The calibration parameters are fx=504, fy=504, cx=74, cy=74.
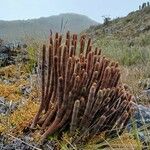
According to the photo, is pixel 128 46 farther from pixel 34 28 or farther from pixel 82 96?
pixel 82 96

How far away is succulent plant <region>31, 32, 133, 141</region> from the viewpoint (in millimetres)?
3910

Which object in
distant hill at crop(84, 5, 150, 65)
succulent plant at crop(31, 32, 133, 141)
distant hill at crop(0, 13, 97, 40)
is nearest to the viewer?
succulent plant at crop(31, 32, 133, 141)

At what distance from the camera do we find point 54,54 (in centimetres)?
419

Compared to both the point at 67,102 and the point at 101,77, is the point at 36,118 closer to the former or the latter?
the point at 67,102

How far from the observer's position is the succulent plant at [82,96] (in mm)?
3910

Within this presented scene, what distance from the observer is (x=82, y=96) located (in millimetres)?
3973

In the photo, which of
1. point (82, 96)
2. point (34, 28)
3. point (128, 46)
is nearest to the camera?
point (82, 96)

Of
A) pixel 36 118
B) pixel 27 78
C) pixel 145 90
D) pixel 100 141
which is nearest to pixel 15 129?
pixel 36 118

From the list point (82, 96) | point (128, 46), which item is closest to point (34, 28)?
point (82, 96)

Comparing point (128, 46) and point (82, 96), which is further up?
point (82, 96)

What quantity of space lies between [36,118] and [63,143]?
36cm

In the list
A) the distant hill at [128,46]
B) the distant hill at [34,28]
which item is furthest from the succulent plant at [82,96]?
the distant hill at [128,46]

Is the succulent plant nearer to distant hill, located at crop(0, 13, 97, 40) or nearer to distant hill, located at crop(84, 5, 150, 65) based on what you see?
distant hill, located at crop(0, 13, 97, 40)

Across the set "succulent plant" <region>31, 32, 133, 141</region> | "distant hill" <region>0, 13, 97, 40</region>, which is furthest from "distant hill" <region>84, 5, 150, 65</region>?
"succulent plant" <region>31, 32, 133, 141</region>
